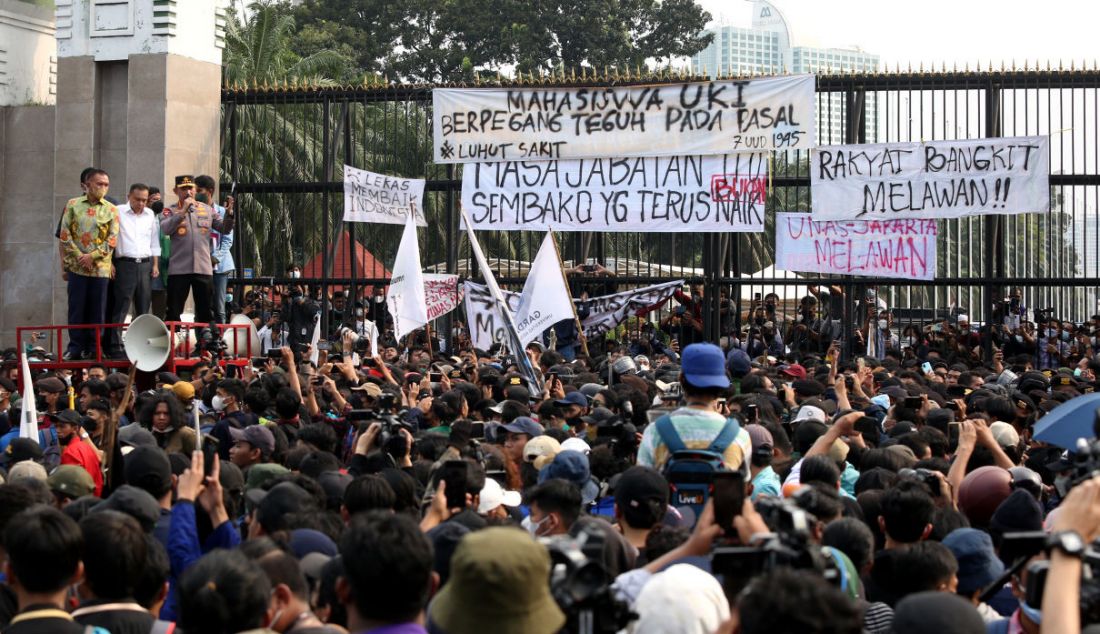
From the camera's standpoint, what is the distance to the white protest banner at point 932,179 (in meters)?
16.9

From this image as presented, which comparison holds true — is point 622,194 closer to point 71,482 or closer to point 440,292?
point 440,292

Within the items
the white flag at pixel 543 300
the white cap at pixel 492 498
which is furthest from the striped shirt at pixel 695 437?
the white flag at pixel 543 300

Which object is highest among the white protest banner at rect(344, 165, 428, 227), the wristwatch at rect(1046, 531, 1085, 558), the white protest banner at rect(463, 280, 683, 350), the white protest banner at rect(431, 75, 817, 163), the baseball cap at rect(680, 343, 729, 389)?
the white protest banner at rect(431, 75, 817, 163)

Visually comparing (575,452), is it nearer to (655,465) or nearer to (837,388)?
(655,465)

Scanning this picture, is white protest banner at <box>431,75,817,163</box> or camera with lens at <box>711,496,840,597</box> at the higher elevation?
white protest banner at <box>431,75,817,163</box>

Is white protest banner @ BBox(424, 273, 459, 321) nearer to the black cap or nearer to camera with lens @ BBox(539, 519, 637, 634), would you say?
the black cap

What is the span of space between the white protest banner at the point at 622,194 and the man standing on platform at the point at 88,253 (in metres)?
4.80

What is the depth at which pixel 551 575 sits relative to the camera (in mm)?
3754

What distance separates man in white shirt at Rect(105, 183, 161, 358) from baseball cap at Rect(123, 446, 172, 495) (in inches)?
320

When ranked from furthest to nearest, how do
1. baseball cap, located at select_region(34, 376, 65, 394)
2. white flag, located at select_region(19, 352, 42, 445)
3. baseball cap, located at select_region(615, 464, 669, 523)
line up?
baseball cap, located at select_region(34, 376, 65, 394) < white flag, located at select_region(19, 352, 42, 445) < baseball cap, located at select_region(615, 464, 669, 523)

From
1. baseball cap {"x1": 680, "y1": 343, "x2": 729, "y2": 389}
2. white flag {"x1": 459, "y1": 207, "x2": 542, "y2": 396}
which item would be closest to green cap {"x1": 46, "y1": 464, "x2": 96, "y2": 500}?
baseball cap {"x1": 680, "y1": 343, "x2": 729, "y2": 389}

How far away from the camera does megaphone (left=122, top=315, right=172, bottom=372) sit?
39.0 ft

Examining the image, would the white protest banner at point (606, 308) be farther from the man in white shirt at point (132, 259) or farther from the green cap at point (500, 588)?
the green cap at point (500, 588)

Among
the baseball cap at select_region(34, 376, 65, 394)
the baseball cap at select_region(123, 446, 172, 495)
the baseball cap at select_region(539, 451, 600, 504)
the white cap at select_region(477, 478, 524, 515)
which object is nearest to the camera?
the baseball cap at select_region(123, 446, 172, 495)
